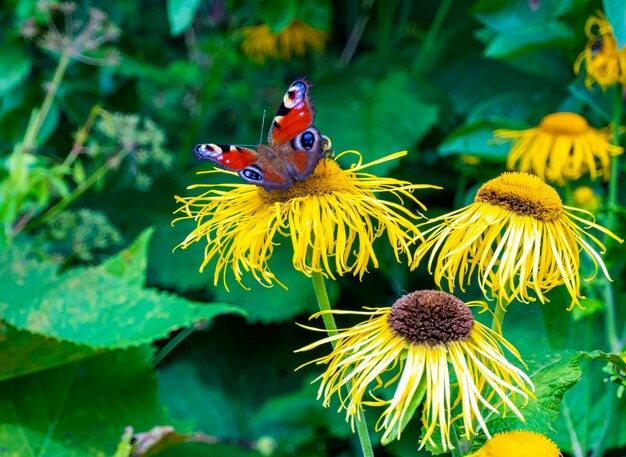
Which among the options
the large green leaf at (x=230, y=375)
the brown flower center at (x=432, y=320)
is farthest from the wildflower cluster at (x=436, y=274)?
the large green leaf at (x=230, y=375)

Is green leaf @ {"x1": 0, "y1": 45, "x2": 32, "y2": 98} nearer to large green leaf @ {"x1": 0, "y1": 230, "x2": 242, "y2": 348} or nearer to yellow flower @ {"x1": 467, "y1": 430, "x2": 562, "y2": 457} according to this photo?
large green leaf @ {"x1": 0, "y1": 230, "x2": 242, "y2": 348}

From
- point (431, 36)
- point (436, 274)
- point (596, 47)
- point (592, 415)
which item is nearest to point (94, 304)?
point (436, 274)

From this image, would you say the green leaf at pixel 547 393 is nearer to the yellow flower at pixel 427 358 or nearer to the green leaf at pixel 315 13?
the yellow flower at pixel 427 358

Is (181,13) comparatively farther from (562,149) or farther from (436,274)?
(436,274)

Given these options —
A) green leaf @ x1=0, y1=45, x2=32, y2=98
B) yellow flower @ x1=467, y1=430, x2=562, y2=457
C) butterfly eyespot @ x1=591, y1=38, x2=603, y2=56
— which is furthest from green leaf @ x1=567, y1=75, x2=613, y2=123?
green leaf @ x1=0, y1=45, x2=32, y2=98

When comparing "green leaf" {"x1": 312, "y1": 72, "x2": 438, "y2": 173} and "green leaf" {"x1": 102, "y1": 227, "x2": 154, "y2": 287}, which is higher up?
"green leaf" {"x1": 312, "y1": 72, "x2": 438, "y2": 173}
